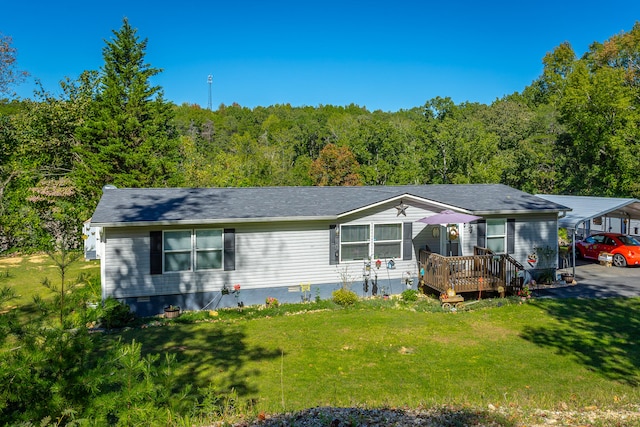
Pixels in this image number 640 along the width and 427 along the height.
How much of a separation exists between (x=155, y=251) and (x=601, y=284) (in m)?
15.8

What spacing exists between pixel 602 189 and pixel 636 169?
3.58 meters

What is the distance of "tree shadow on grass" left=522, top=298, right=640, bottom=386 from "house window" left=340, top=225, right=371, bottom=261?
5473 millimetres

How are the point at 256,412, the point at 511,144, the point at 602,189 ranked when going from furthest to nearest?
the point at 511,144 → the point at 602,189 → the point at 256,412

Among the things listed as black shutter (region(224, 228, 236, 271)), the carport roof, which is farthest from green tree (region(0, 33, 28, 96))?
the carport roof

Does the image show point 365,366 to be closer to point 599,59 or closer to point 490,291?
point 490,291

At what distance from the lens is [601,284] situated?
55.5 ft

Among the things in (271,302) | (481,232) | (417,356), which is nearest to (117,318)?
(271,302)

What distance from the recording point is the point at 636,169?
2891 centimetres

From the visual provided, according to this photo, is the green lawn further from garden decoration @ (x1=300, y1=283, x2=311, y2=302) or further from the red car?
the red car

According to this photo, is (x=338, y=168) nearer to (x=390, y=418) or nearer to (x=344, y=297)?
(x=344, y=297)

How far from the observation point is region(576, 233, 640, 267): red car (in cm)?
1970

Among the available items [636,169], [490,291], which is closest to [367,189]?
[490,291]

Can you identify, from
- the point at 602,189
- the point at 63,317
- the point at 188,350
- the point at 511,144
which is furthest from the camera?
the point at 511,144

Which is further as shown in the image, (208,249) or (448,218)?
(448,218)
